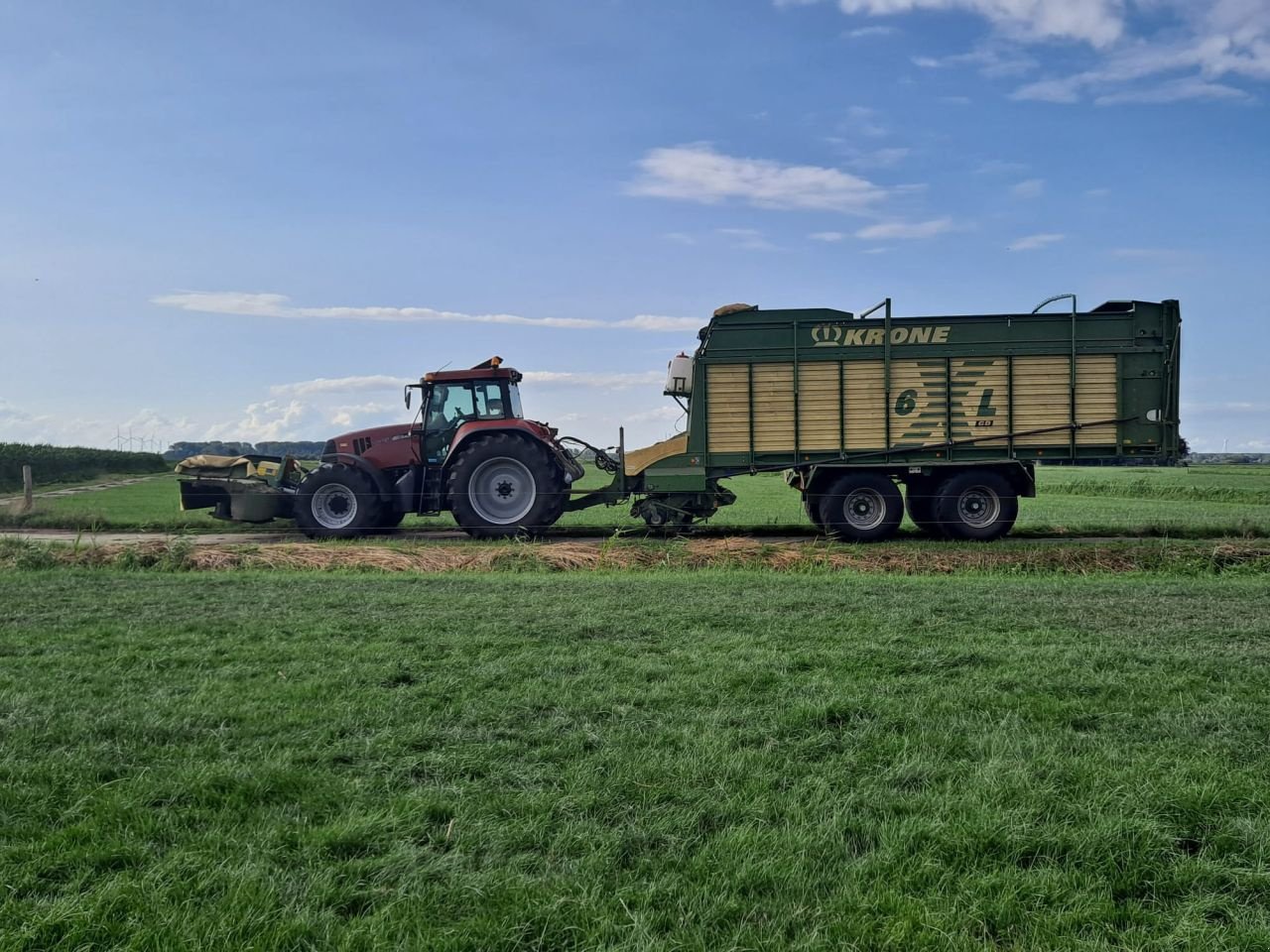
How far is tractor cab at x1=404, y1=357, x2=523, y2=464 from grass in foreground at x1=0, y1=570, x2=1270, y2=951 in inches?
342

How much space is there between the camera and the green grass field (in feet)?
51.7

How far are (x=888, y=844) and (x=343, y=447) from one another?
13912mm

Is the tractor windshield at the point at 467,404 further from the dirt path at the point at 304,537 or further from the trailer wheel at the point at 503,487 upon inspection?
the dirt path at the point at 304,537

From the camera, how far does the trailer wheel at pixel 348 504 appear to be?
50.0ft

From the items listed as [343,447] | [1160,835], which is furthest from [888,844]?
[343,447]

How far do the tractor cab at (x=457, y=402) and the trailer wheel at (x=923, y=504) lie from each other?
6.65 meters

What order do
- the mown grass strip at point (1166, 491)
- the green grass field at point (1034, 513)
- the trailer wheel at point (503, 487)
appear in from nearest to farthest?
the trailer wheel at point (503, 487), the green grass field at point (1034, 513), the mown grass strip at point (1166, 491)

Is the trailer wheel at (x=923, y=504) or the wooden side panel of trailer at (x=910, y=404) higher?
the wooden side panel of trailer at (x=910, y=404)

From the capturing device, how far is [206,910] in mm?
2779

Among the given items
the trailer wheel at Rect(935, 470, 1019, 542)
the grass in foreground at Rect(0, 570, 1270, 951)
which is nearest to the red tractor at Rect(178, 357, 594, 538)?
the trailer wheel at Rect(935, 470, 1019, 542)

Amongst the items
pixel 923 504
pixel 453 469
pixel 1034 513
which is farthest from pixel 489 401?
pixel 1034 513

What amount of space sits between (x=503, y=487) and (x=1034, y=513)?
11960 millimetres

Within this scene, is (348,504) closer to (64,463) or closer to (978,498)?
(978,498)

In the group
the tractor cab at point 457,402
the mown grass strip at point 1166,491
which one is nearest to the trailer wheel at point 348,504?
the tractor cab at point 457,402
